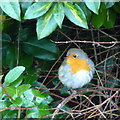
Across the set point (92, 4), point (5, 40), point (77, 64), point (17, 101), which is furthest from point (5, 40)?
point (92, 4)

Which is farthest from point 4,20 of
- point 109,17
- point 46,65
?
point 109,17

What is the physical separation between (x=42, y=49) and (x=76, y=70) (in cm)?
37

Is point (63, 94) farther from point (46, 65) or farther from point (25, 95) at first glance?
point (25, 95)

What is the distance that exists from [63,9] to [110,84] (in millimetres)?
1180

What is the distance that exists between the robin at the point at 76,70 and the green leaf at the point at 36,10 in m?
0.81

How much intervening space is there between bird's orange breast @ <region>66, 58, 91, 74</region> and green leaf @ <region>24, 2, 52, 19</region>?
83 centimetres

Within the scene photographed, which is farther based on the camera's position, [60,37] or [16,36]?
[60,37]

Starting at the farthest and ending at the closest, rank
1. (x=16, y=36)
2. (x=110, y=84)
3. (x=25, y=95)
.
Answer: (x=110, y=84)
(x=16, y=36)
(x=25, y=95)

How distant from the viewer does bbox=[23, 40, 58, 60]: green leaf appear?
2391mm

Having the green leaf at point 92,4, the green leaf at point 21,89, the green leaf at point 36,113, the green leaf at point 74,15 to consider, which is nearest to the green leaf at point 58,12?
the green leaf at point 74,15

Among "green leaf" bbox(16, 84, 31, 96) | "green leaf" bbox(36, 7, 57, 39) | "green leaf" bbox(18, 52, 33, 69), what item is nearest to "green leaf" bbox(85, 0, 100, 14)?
"green leaf" bbox(36, 7, 57, 39)

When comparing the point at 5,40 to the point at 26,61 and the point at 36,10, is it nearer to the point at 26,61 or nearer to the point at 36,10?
the point at 26,61

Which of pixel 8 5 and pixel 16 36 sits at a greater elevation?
pixel 8 5

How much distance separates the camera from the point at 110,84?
8.75 ft
